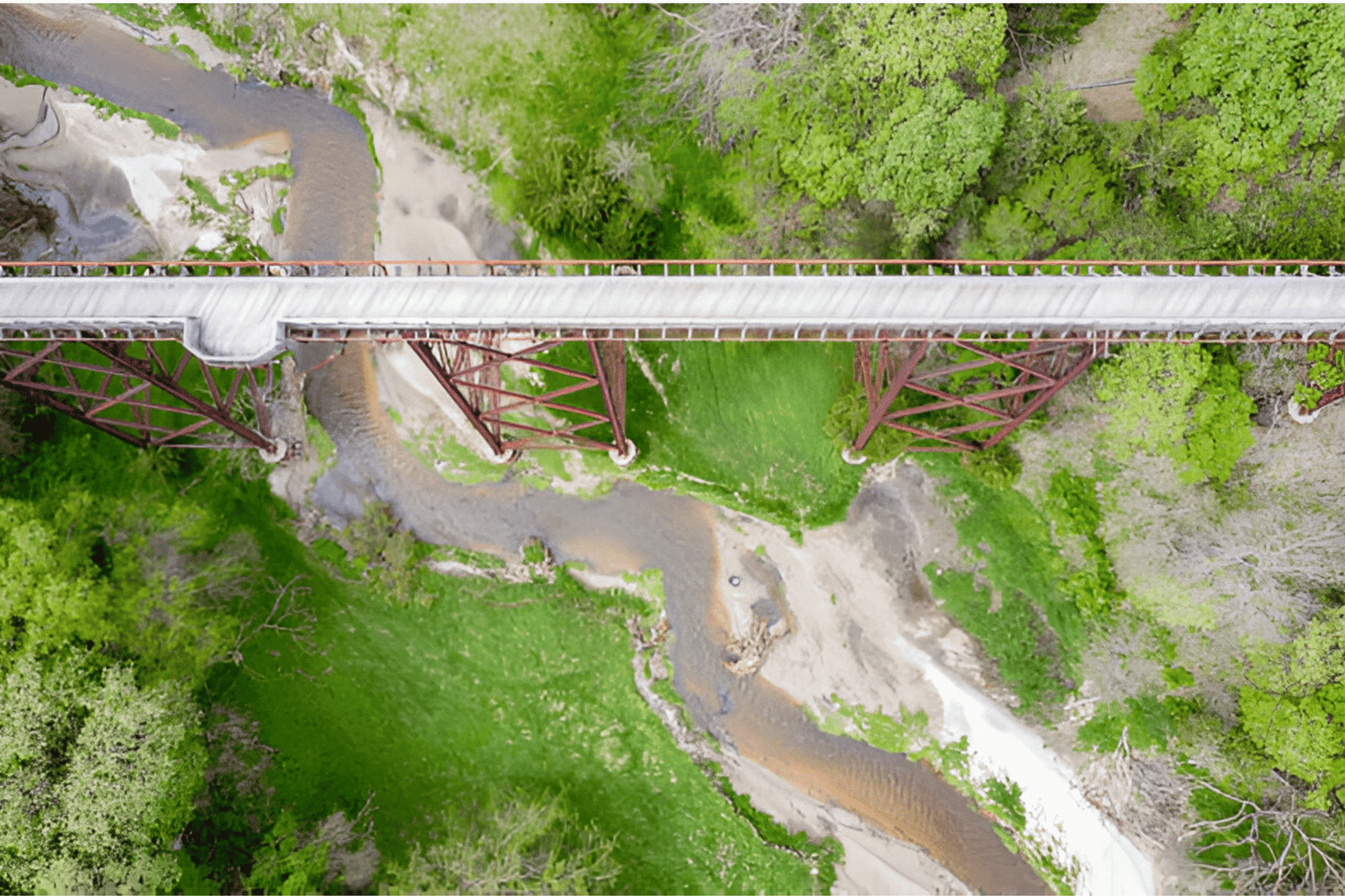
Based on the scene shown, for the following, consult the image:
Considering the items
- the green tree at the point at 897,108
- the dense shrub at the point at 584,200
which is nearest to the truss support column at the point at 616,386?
the dense shrub at the point at 584,200

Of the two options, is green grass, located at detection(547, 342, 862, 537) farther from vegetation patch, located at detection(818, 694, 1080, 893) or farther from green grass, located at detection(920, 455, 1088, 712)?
vegetation patch, located at detection(818, 694, 1080, 893)

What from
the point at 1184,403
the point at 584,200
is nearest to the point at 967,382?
the point at 1184,403

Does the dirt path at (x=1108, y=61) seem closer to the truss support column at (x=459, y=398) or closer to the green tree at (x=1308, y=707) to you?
the green tree at (x=1308, y=707)

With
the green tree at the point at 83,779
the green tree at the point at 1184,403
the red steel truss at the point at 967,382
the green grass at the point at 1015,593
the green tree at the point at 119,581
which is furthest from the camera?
the green grass at the point at 1015,593

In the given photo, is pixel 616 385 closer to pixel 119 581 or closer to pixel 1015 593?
pixel 1015 593

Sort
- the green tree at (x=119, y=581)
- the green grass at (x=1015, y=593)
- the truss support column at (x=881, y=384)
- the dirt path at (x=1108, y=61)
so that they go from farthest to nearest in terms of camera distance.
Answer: the green grass at (x=1015, y=593) < the dirt path at (x=1108, y=61) < the green tree at (x=119, y=581) < the truss support column at (x=881, y=384)
